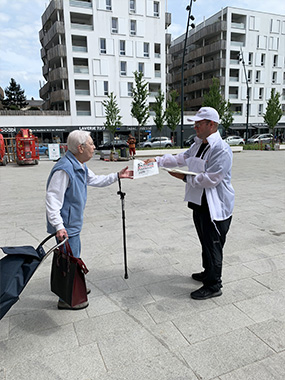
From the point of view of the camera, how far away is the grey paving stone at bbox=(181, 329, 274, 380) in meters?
2.12

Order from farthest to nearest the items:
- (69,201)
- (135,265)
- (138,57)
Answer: (138,57) < (135,265) < (69,201)

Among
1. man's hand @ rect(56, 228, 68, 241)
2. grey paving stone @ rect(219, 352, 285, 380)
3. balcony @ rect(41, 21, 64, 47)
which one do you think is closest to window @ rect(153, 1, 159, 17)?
balcony @ rect(41, 21, 64, 47)

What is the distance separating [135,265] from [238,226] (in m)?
2.50

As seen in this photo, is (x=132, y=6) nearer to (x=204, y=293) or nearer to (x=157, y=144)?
(x=157, y=144)

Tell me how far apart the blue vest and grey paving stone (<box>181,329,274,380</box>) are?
1483mm

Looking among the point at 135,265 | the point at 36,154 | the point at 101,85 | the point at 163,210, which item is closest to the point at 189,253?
the point at 135,265

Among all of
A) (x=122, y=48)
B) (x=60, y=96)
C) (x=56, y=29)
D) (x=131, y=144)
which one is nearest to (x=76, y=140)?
(x=131, y=144)

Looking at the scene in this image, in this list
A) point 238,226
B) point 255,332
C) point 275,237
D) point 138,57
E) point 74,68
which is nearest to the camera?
point 255,332

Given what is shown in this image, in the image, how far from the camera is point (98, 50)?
1430 inches

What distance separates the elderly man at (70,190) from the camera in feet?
8.30

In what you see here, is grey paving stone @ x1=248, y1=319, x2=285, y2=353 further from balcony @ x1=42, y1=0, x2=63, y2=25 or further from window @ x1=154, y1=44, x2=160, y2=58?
window @ x1=154, y1=44, x2=160, y2=58

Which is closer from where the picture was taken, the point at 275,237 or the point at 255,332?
the point at 255,332

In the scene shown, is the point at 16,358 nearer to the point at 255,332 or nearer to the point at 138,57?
the point at 255,332

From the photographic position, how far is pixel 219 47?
138ft
